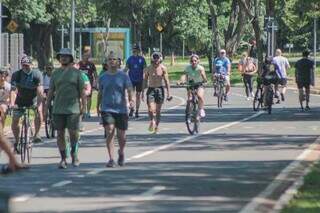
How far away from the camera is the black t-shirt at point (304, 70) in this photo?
2866cm

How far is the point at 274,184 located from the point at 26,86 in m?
5.87

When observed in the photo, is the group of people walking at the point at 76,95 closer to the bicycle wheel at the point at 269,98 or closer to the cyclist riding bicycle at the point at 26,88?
the cyclist riding bicycle at the point at 26,88

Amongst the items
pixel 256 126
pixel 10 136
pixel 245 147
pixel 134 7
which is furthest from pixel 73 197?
pixel 134 7

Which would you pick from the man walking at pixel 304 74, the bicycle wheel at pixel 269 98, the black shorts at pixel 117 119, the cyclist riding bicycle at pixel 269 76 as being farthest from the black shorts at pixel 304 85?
the black shorts at pixel 117 119

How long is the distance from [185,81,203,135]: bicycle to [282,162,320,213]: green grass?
764 cm

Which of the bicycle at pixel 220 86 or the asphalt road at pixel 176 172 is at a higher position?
the bicycle at pixel 220 86

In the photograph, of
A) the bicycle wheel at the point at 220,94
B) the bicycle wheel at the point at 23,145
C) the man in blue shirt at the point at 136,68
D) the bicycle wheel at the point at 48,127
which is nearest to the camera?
the bicycle wheel at the point at 23,145

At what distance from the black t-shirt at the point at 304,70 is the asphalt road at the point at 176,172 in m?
5.64

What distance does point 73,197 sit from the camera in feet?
36.5

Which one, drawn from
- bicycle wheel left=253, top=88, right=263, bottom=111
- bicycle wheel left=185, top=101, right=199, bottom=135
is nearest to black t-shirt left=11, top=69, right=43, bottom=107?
bicycle wheel left=185, top=101, right=199, bottom=135

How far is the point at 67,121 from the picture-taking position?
14320mm

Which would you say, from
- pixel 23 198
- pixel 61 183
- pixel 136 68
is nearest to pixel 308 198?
pixel 23 198

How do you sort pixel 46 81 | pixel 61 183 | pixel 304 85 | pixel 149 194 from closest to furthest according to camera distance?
pixel 149 194 → pixel 61 183 → pixel 46 81 → pixel 304 85

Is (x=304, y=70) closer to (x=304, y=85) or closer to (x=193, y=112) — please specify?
(x=304, y=85)
